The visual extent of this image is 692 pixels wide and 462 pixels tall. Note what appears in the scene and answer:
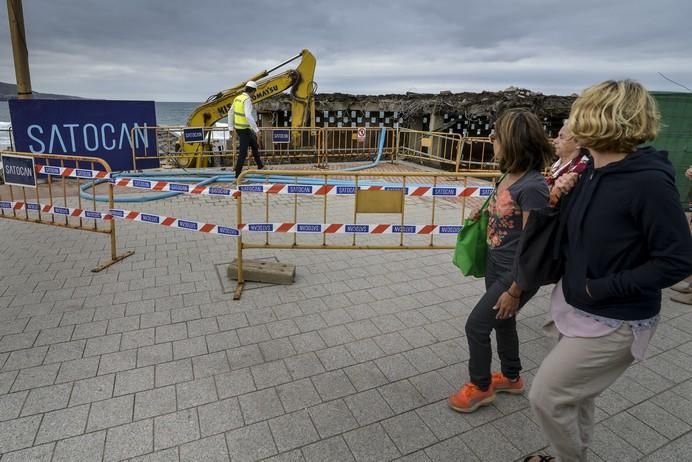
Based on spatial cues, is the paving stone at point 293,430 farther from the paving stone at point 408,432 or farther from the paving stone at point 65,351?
the paving stone at point 65,351

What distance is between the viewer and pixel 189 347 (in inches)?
154

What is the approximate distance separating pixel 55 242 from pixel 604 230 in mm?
7135

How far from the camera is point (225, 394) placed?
3271mm

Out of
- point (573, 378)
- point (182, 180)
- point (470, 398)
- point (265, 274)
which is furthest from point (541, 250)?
point (182, 180)

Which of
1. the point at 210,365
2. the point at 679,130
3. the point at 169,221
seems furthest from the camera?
the point at 679,130

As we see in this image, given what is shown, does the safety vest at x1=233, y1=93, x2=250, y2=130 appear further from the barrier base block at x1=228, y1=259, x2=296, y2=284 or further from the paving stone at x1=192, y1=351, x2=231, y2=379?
the paving stone at x1=192, y1=351, x2=231, y2=379

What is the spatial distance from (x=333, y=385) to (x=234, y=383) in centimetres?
73

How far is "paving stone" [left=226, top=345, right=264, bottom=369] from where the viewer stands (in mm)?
3656

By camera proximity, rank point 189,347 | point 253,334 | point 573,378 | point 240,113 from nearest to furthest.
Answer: point 573,378
point 189,347
point 253,334
point 240,113

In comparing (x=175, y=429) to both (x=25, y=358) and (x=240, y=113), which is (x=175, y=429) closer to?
(x=25, y=358)

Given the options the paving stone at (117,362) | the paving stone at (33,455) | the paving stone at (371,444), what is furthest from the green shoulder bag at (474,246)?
the paving stone at (33,455)

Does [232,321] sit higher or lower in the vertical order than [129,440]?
higher

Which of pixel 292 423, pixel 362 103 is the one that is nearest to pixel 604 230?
pixel 292 423

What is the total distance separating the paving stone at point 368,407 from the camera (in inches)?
120
